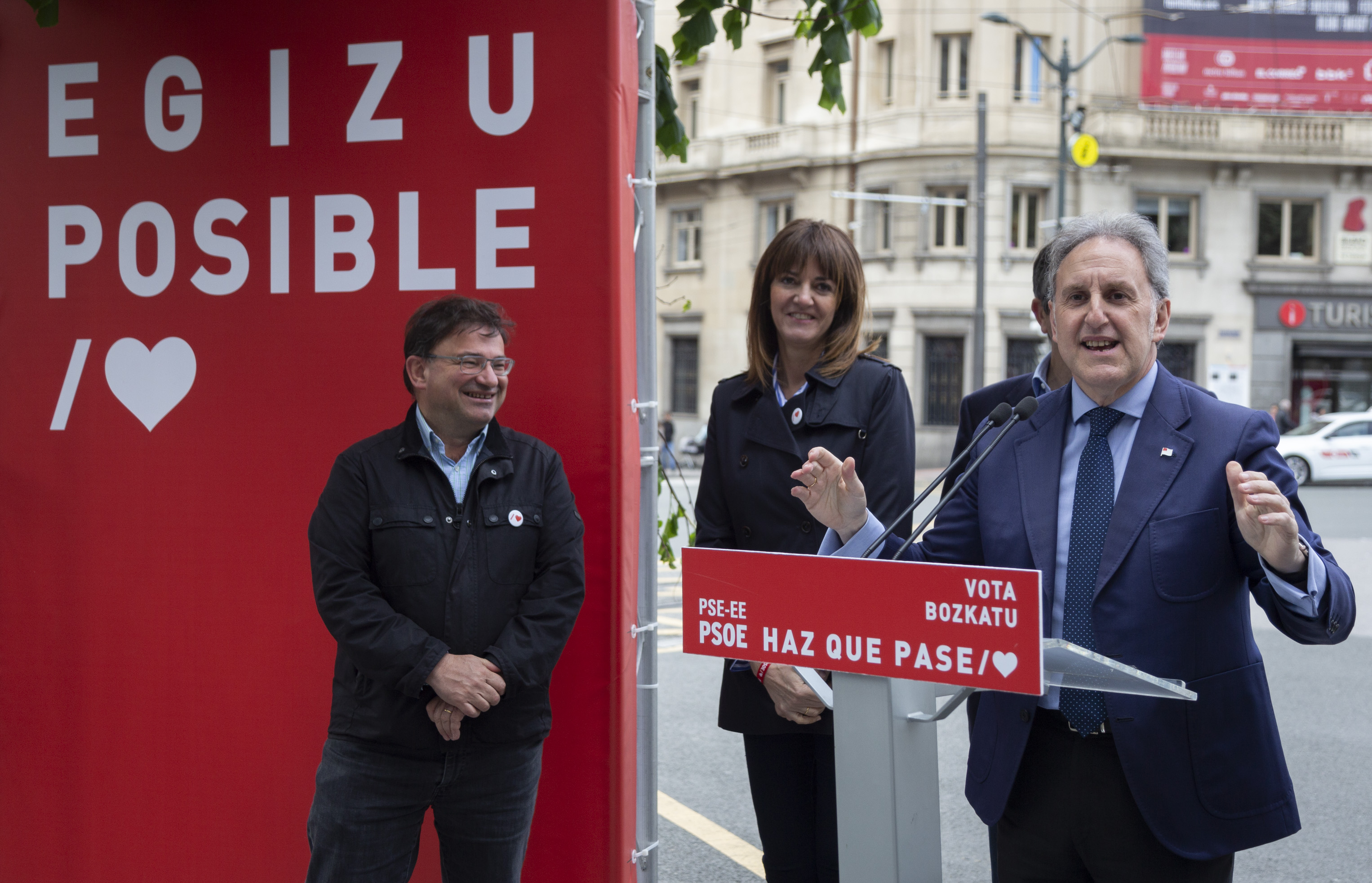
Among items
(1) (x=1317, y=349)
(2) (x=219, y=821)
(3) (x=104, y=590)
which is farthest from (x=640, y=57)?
(1) (x=1317, y=349)

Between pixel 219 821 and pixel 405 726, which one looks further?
pixel 219 821

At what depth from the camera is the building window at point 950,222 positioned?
2662cm

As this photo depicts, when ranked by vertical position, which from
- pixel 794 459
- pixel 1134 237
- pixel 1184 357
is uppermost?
pixel 1184 357

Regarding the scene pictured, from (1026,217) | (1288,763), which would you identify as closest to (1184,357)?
(1026,217)

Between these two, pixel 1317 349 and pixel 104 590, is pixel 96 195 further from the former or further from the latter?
pixel 1317 349

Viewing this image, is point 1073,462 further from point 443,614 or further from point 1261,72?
point 1261,72

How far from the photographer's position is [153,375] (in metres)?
3.33

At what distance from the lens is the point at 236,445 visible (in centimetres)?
329

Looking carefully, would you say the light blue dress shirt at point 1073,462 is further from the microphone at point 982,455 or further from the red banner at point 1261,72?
the red banner at point 1261,72

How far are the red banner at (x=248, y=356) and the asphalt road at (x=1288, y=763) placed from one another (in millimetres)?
1770

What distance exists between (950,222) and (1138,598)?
2573 centimetres

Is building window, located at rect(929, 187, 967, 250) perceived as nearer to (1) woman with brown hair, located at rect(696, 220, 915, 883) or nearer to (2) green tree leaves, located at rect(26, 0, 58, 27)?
(1) woman with brown hair, located at rect(696, 220, 915, 883)

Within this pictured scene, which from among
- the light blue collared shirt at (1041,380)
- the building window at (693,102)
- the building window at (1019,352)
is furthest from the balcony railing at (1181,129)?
the light blue collared shirt at (1041,380)

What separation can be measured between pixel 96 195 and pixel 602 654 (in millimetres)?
1996
